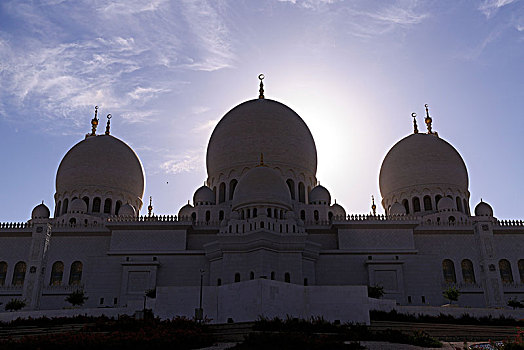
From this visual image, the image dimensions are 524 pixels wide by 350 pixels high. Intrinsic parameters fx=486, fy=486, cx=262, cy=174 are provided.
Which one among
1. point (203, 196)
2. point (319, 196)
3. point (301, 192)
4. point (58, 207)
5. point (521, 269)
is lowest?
point (521, 269)

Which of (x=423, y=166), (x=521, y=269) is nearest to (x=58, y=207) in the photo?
(x=423, y=166)

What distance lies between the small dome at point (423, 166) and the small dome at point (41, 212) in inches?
1037

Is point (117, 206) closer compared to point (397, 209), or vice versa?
point (397, 209)

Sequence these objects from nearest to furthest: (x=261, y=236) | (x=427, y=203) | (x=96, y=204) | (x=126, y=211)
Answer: (x=261, y=236) < (x=126, y=211) < (x=96, y=204) < (x=427, y=203)

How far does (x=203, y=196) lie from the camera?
3441 centimetres

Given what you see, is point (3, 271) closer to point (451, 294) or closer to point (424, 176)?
point (451, 294)

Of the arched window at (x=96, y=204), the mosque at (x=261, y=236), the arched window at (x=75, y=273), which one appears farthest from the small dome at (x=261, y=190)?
the arched window at (x=96, y=204)

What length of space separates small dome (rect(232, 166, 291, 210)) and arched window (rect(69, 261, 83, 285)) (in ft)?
35.5

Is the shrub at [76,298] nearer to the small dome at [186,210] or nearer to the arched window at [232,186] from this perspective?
the small dome at [186,210]

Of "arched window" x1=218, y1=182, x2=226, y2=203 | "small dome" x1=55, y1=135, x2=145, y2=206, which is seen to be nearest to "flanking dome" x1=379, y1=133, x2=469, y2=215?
"arched window" x1=218, y1=182, x2=226, y2=203

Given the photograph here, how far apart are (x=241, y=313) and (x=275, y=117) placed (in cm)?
2091

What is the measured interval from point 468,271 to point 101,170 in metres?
27.3

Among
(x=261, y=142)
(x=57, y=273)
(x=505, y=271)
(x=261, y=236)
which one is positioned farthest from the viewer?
(x=261, y=142)

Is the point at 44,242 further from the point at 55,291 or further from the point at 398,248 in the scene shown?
the point at 398,248
